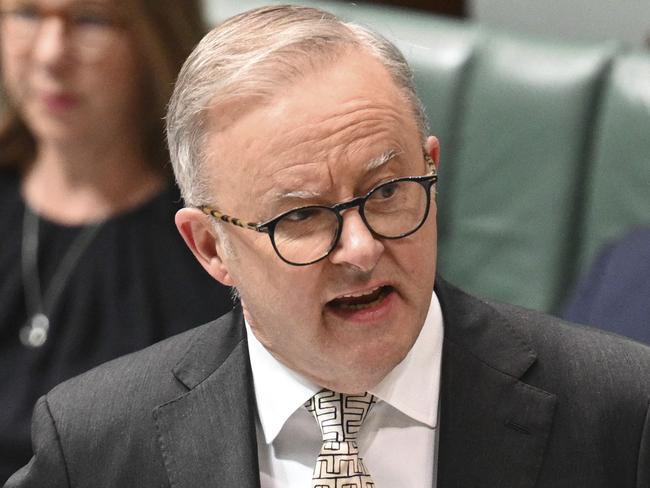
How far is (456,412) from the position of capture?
1.48m

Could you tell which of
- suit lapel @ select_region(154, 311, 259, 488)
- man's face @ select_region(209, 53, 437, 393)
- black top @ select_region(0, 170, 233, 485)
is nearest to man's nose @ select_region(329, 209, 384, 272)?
man's face @ select_region(209, 53, 437, 393)

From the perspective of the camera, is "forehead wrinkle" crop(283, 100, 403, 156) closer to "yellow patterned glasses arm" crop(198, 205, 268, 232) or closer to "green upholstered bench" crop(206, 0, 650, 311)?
"yellow patterned glasses arm" crop(198, 205, 268, 232)

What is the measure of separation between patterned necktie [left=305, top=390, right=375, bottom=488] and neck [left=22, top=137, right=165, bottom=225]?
106cm

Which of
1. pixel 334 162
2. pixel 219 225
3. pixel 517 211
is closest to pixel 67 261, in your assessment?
pixel 517 211

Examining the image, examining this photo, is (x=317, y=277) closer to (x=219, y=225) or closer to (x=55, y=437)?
(x=219, y=225)

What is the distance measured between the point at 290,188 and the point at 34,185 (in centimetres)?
127

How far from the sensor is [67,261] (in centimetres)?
244

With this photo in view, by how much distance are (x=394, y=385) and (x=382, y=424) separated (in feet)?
0.18

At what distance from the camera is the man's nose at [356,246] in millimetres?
1331

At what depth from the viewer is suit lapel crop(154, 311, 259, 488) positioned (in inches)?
59.6

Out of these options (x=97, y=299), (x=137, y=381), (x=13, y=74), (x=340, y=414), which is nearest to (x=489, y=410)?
(x=340, y=414)

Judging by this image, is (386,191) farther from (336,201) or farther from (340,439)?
(340,439)

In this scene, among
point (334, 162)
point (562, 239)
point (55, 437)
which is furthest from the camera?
point (562, 239)

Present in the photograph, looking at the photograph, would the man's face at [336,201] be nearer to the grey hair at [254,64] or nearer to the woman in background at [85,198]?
the grey hair at [254,64]
